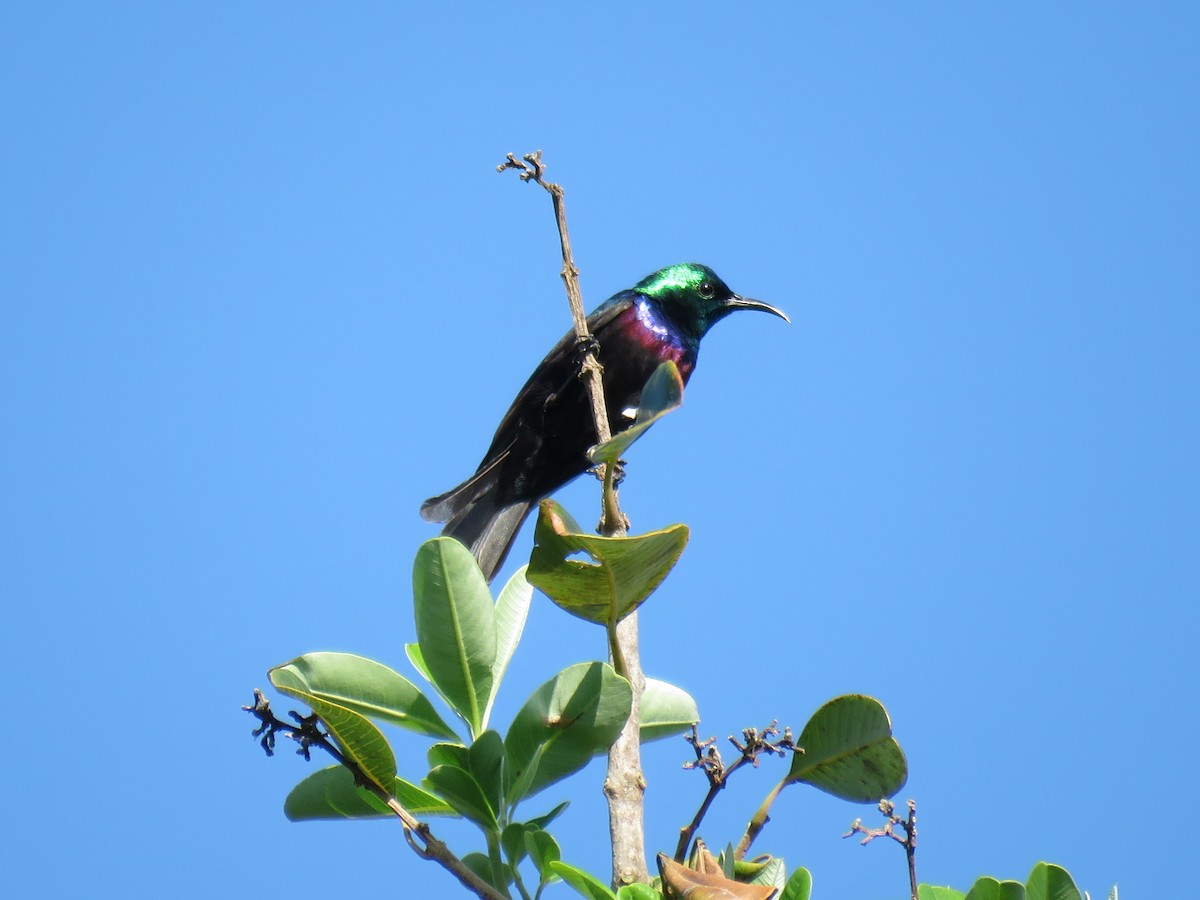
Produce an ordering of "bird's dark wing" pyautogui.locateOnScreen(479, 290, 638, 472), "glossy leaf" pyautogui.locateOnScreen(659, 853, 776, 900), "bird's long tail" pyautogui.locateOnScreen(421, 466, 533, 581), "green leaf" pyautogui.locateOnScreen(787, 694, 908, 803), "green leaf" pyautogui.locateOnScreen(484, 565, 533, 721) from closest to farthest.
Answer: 1. "glossy leaf" pyautogui.locateOnScreen(659, 853, 776, 900)
2. "green leaf" pyautogui.locateOnScreen(787, 694, 908, 803)
3. "green leaf" pyautogui.locateOnScreen(484, 565, 533, 721)
4. "bird's long tail" pyautogui.locateOnScreen(421, 466, 533, 581)
5. "bird's dark wing" pyautogui.locateOnScreen(479, 290, 638, 472)

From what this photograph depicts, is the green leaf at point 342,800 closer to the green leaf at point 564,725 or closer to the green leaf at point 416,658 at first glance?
the green leaf at point 564,725

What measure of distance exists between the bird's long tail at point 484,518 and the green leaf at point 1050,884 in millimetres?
3761

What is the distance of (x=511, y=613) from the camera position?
1932mm

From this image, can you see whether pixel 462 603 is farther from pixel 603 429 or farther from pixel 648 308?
pixel 648 308

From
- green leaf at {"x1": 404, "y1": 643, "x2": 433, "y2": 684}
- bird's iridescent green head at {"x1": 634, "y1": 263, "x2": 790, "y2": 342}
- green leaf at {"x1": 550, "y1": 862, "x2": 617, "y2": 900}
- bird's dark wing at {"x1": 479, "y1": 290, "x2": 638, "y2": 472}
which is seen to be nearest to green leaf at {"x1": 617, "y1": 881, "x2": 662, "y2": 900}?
green leaf at {"x1": 550, "y1": 862, "x2": 617, "y2": 900}

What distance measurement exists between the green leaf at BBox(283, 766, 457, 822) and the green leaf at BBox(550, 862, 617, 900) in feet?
0.85

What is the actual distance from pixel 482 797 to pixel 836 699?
50 centimetres

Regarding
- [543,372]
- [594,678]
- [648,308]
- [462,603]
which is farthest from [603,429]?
→ [648,308]

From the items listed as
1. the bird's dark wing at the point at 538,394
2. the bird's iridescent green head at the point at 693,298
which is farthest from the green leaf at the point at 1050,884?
the bird's iridescent green head at the point at 693,298

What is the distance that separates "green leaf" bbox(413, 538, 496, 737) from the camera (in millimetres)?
1647

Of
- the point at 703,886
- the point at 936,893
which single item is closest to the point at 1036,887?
the point at 936,893

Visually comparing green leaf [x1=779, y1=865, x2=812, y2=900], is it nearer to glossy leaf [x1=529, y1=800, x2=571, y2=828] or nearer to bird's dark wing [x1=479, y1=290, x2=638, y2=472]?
glossy leaf [x1=529, y1=800, x2=571, y2=828]

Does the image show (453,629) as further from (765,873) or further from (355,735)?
(765,873)

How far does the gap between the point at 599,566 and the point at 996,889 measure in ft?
2.12
